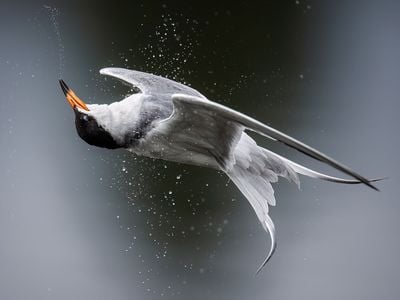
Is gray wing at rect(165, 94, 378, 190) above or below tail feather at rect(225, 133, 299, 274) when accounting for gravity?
above

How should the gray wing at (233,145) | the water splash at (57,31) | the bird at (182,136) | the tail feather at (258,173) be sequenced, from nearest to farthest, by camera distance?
1. the gray wing at (233,145)
2. the bird at (182,136)
3. the tail feather at (258,173)
4. the water splash at (57,31)

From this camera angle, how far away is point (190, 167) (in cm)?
398

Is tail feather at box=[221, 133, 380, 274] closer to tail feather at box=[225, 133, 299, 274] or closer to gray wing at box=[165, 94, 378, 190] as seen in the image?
tail feather at box=[225, 133, 299, 274]

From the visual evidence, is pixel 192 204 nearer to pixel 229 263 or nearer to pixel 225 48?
pixel 229 263

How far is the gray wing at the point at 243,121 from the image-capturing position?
5.21 feet

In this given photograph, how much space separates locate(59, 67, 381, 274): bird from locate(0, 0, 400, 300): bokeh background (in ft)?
3.68

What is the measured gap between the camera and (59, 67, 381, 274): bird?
198 centimetres

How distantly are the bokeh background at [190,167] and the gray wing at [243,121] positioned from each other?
1402 mm

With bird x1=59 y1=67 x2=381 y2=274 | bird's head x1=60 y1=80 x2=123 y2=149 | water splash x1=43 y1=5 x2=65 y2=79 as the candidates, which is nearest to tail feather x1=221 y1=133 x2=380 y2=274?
bird x1=59 y1=67 x2=381 y2=274

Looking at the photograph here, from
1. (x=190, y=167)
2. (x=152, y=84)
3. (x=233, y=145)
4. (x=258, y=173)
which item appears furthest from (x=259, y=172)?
(x=190, y=167)

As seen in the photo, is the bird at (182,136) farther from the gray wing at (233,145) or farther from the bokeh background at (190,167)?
the bokeh background at (190,167)

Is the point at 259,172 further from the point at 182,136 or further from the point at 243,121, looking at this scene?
the point at 243,121

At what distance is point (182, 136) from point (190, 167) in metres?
1.94

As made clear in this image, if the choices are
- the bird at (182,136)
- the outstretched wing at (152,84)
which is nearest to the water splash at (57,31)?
the outstretched wing at (152,84)
